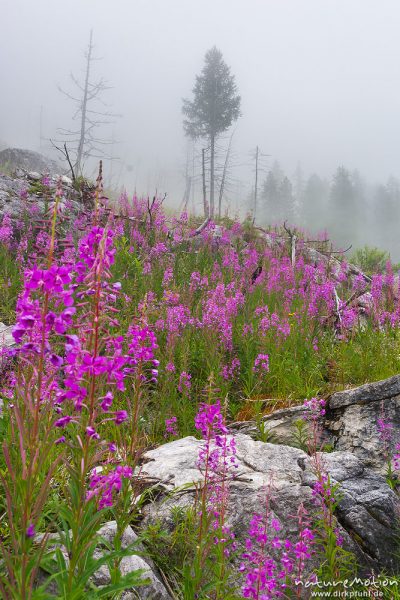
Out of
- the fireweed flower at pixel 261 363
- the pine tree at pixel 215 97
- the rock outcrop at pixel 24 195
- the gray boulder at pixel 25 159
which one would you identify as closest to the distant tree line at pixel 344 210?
the pine tree at pixel 215 97

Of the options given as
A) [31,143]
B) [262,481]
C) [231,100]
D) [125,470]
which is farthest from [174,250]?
[31,143]

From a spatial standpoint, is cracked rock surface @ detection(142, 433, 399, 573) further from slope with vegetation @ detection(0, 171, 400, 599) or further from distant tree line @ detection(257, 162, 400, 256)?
distant tree line @ detection(257, 162, 400, 256)

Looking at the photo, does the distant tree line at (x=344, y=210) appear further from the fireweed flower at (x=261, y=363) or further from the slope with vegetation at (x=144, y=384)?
the fireweed flower at (x=261, y=363)

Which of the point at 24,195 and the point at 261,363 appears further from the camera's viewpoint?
the point at 24,195

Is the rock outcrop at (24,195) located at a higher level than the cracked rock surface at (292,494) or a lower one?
higher

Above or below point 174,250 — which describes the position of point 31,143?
above

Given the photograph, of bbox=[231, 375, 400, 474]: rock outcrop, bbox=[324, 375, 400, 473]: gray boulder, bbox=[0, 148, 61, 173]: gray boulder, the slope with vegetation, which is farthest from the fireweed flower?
bbox=[0, 148, 61, 173]: gray boulder

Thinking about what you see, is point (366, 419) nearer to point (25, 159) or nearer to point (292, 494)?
point (292, 494)

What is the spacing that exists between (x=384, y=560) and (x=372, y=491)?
0.42 meters

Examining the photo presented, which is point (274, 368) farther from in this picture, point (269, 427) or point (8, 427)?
point (8, 427)

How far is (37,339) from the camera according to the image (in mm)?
1540

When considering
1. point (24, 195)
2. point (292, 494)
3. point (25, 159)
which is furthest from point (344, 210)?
point (292, 494)

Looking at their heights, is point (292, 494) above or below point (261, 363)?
below

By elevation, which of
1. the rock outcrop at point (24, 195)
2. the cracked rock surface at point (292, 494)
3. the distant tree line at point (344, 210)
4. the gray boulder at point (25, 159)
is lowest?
the cracked rock surface at point (292, 494)
